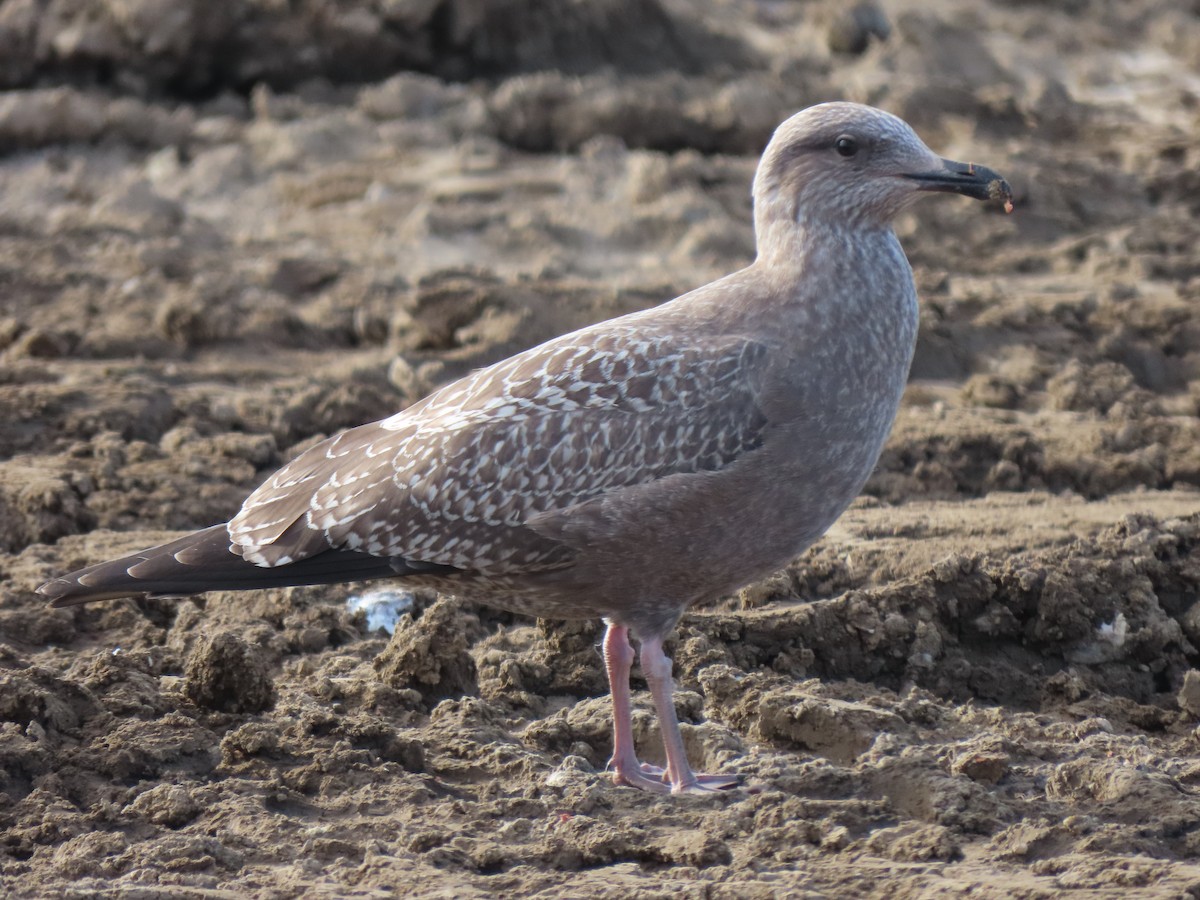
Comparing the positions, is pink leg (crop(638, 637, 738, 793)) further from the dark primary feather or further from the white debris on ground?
the white debris on ground

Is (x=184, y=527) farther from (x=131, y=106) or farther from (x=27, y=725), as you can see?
(x=131, y=106)

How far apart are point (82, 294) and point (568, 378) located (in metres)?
5.68

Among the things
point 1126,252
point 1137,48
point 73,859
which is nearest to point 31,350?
point 73,859

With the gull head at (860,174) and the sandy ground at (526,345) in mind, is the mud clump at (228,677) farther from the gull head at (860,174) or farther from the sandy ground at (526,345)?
the gull head at (860,174)

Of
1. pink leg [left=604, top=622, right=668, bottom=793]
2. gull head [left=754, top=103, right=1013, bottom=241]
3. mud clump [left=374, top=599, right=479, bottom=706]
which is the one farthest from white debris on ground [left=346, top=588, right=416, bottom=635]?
gull head [left=754, top=103, right=1013, bottom=241]

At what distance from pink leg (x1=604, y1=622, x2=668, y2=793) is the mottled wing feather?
0.37 meters

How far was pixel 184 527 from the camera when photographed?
7.22 metres

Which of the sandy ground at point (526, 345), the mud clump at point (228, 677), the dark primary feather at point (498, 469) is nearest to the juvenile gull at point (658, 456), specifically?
the dark primary feather at point (498, 469)

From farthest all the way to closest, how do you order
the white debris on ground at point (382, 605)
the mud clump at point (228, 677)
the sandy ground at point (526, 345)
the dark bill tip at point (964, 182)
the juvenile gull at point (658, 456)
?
the white debris on ground at point (382, 605) → the mud clump at point (228, 677) → the dark bill tip at point (964, 182) → the juvenile gull at point (658, 456) → the sandy ground at point (526, 345)

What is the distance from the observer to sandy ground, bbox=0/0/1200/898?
477 cm

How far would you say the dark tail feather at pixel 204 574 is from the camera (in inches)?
208

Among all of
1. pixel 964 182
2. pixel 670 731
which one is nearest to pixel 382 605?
pixel 670 731

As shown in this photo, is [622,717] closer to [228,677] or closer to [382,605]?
[228,677]

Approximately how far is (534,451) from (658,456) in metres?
0.38
